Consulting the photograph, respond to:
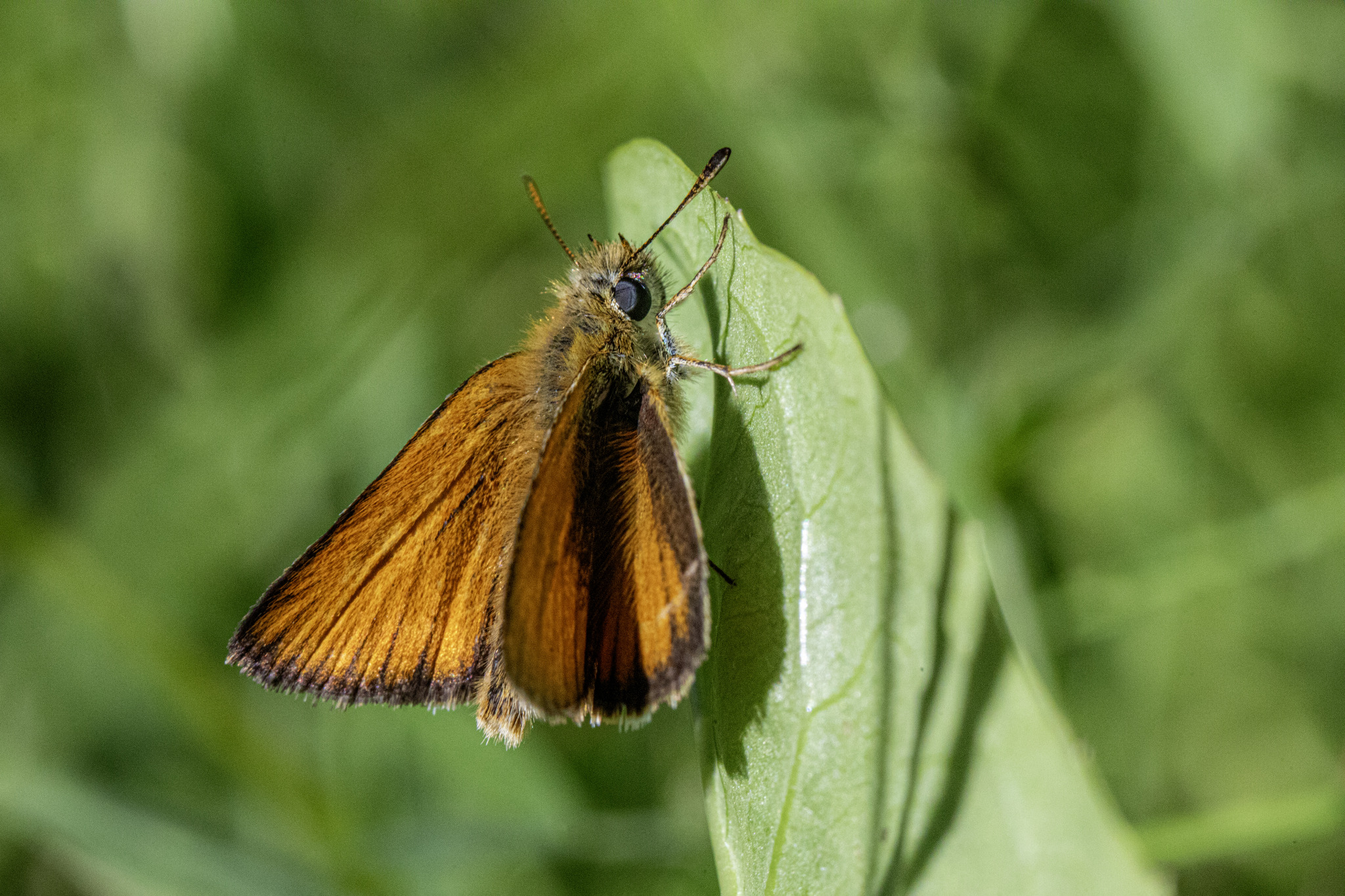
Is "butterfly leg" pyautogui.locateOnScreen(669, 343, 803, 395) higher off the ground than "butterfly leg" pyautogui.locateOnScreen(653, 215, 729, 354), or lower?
lower

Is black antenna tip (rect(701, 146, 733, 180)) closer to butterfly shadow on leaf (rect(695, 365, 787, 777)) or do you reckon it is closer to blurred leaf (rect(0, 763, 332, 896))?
butterfly shadow on leaf (rect(695, 365, 787, 777))

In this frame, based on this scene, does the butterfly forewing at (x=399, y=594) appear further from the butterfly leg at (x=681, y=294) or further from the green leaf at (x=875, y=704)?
the green leaf at (x=875, y=704)

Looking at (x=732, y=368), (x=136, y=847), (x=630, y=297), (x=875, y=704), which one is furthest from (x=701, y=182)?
(x=136, y=847)

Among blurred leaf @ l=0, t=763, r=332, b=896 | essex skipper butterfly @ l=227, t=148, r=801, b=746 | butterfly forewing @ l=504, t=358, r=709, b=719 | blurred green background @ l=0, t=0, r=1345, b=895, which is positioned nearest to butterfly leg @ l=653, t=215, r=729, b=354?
essex skipper butterfly @ l=227, t=148, r=801, b=746

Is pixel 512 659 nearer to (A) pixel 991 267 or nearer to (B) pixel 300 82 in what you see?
(A) pixel 991 267

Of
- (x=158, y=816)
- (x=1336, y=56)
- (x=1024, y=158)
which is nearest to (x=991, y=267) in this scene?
(x=1024, y=158)

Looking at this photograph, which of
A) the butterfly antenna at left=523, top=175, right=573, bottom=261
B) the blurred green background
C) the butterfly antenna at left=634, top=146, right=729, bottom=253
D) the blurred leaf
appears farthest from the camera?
the blurred green background
